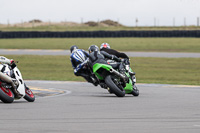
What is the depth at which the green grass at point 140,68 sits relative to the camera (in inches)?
965

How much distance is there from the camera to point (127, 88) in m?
14.6

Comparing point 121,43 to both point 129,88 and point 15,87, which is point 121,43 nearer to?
point 129,88

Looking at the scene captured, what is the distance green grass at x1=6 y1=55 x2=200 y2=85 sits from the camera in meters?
24.5

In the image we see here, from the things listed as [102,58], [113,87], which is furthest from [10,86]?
[102,58]

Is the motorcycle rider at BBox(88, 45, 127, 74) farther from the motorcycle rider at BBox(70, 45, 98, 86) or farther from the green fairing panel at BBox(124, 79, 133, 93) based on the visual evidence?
the motorcycle rider at BBox(70, 45, 98, 86)

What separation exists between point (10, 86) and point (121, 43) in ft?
117

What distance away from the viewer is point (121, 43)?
156 feet

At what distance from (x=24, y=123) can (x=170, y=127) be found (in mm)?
2269

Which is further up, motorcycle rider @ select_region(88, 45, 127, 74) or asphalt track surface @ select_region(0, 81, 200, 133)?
motorcycle rider @ select_region(88, 45, 127, 74)

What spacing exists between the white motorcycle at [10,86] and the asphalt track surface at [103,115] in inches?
9.1

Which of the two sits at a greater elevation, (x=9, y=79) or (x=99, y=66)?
(x=9, y=79)

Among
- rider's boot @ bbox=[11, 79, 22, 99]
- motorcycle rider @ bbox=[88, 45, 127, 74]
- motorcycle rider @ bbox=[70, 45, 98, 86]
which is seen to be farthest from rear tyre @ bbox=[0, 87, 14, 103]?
motorcycle rider @ bbox=[70, 45, 98, 86]

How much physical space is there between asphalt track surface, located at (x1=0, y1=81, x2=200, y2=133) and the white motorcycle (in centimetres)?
23

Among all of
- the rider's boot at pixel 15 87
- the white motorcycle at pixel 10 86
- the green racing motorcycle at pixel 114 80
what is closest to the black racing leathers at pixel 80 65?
the green racing motorcycle at pixel 114 80
